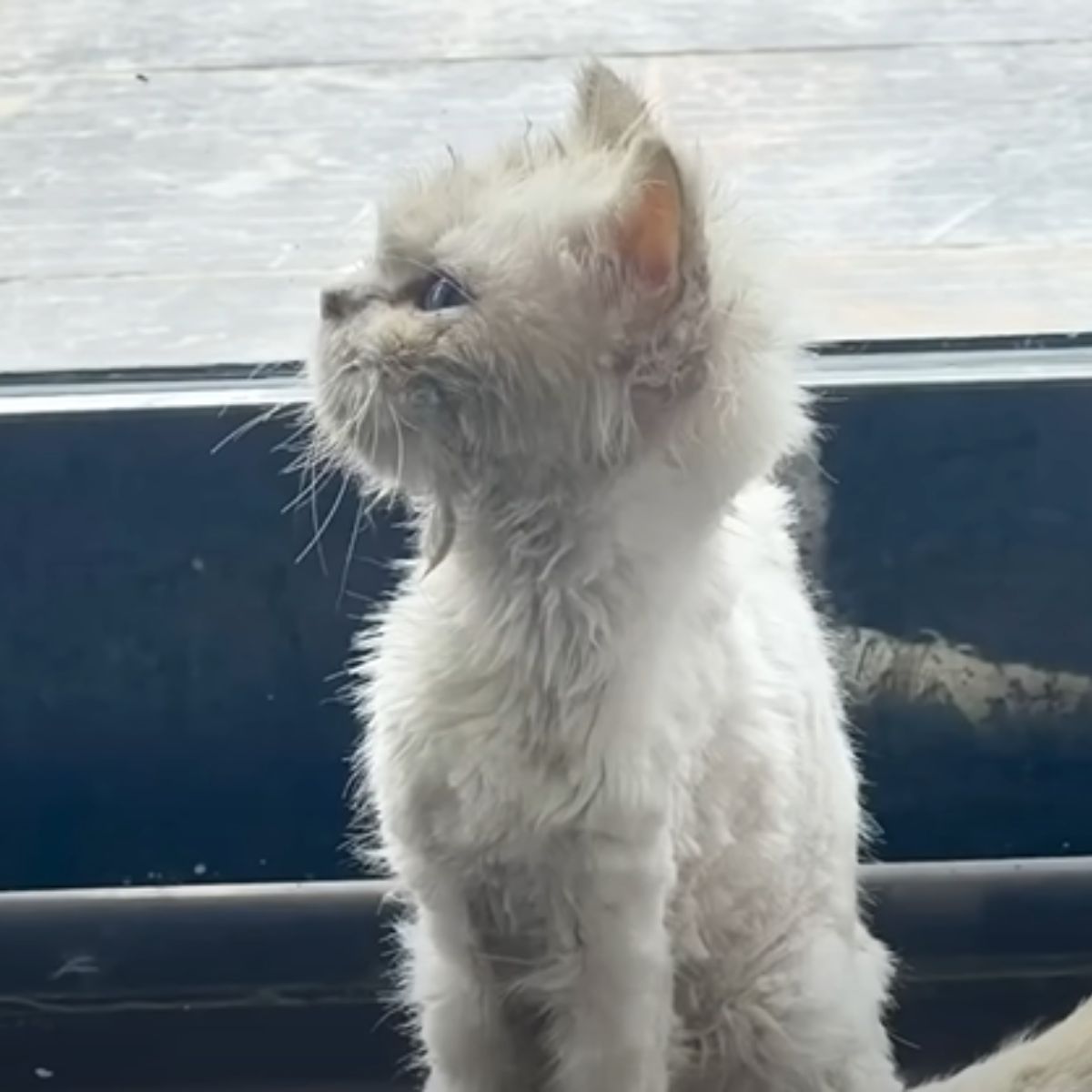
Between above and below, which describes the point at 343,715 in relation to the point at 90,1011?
above

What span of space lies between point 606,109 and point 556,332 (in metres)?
0.12

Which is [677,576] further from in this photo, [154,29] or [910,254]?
[154,29]

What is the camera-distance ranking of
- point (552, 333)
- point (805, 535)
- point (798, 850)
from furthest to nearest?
point (805, 535)
point (798, 850)
point (552, 333)

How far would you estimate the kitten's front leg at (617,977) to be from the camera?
918 millimetres

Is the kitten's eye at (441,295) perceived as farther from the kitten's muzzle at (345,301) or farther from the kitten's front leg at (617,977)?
the kitten's front leg at (617,977)

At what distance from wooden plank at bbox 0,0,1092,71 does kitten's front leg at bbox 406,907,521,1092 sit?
65cm

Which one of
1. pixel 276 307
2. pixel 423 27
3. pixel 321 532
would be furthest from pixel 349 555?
pixel 423 27

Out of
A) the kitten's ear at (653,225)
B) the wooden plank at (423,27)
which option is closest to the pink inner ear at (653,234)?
the kitten's ear at (653,225)

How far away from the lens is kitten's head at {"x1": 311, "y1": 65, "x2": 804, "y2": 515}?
831 millimetres

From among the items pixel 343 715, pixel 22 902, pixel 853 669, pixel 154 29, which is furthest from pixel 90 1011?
pixel 154 29

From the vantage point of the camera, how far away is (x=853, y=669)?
140 cm

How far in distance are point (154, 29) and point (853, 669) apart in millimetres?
643

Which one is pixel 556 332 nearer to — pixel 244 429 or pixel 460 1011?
pixel 460 1011

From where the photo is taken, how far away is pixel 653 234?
32.3 inches
